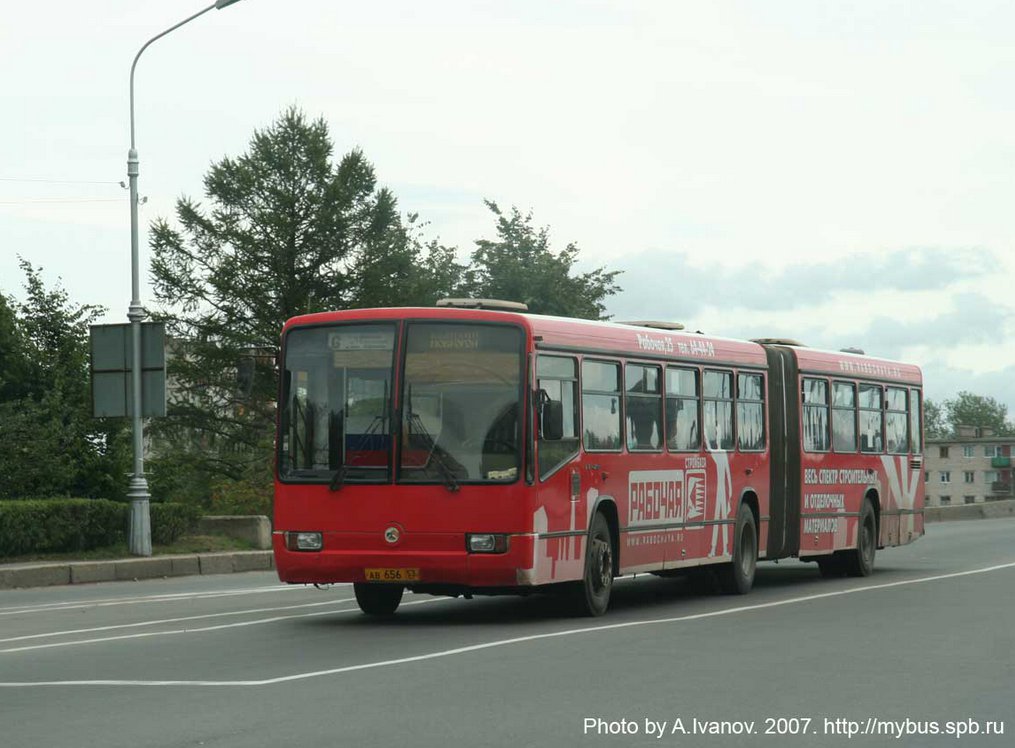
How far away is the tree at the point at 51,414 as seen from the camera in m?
28.5

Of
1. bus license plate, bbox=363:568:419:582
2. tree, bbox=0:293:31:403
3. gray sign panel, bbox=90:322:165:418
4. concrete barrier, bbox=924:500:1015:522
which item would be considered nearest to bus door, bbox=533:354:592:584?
bus license plate, bbox=363:568:419:582

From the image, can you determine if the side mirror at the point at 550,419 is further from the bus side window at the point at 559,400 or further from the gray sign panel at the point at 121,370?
the gray sign panel at the point at 121,370

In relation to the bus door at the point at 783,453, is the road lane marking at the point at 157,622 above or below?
below

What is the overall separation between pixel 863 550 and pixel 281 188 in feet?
135

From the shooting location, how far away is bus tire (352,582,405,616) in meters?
17.2

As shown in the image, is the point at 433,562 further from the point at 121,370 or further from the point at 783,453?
the point at 121,370

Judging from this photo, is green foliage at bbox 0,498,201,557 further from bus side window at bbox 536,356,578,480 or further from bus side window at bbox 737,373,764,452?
bus side window at bbox 536,356,578,480

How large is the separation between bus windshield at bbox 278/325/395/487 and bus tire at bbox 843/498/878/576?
406 inches

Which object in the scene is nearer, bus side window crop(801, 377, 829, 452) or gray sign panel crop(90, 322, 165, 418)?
bus side window crop(801, 377, 829, 452)

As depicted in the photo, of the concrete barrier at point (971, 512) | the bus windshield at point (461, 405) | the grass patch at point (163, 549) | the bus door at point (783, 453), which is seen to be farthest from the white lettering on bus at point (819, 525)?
the concrete barrier at point (971, 512)

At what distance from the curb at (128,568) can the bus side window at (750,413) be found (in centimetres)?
935

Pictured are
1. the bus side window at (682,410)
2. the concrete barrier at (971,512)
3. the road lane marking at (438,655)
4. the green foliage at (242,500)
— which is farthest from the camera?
the concrete barrier at (971,512)

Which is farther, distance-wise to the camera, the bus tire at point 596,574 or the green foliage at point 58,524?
the green foliage at point 58,524

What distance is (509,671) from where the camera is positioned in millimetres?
11711
